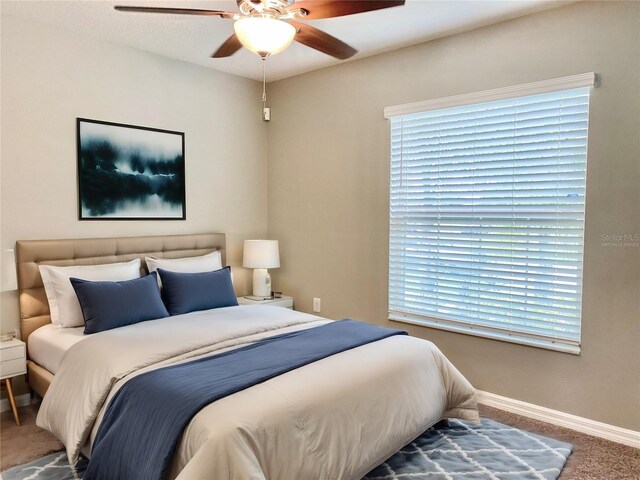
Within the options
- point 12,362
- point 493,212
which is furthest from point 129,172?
point 493,212

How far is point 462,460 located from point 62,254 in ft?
9.59

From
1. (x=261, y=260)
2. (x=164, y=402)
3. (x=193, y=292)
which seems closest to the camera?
(x=164, y=402)

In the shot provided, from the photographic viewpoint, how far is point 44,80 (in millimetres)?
3215

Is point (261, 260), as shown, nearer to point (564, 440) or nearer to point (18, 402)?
point (18, 402)

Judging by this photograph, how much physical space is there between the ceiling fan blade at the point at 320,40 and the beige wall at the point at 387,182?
1104mm

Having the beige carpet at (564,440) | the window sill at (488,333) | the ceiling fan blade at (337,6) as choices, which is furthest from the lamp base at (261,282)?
the ceiling fan blade at (337,6)

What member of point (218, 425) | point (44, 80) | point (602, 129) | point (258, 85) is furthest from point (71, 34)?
point (602, 129)

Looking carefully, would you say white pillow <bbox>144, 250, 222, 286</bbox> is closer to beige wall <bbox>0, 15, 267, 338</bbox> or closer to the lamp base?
beige wall <bbox>0, 15, 267, 338</bbox>

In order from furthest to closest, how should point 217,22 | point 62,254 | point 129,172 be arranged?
point 129,172
point 62,254
point 217,22

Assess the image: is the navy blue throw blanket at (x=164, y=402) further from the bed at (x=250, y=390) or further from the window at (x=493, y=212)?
the window at (x=493, y=212)

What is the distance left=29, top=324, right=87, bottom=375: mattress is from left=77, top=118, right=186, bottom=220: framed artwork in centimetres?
85

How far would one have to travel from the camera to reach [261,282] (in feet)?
14.3

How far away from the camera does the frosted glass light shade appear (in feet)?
7.07

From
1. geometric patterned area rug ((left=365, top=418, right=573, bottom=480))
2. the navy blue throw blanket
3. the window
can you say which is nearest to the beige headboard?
the navy blue throw blanket
